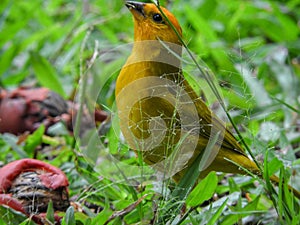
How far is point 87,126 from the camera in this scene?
3928 millimetres

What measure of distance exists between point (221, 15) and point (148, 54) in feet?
8.74

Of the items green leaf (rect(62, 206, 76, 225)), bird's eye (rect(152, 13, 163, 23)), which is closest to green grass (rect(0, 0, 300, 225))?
green leaf (rect(62, 206, 76, 225))

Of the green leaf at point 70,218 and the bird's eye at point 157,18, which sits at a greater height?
the bird's eye at point 157,18

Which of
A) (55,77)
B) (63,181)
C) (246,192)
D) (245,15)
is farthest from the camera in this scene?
(245,15)

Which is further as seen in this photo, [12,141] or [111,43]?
[111,43]

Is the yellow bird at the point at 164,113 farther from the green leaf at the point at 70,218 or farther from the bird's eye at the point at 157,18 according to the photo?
the green leaf at the point at 70,218

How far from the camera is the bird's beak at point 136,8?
286 cm

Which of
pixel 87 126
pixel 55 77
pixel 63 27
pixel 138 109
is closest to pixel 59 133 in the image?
pixel 87 126

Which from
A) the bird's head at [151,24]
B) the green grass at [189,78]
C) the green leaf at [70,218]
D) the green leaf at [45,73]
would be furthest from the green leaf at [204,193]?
the green leaf at [45,73]

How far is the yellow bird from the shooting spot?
251 cm

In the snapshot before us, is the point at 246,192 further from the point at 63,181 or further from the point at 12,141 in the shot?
the point at 12,141

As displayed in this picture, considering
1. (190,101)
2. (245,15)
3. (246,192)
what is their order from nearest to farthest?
(190,101)
(246,192)
(245,15)

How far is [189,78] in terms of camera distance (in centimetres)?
274

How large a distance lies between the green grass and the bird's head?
3.9 inches
